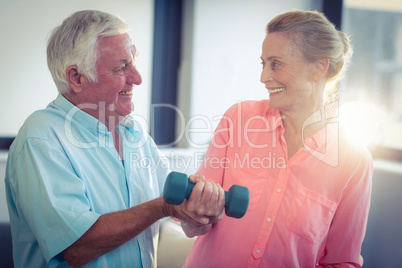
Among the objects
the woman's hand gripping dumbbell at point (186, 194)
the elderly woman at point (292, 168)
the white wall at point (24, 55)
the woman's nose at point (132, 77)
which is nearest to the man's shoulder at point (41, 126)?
the woman's nose at point (132, 77)

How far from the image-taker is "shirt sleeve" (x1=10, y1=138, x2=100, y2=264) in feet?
3.33

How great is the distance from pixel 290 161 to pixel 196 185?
40 cm

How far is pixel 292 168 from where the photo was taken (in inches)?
50.2

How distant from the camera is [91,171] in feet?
3.85

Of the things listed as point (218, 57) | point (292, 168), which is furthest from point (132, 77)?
point (218, 57)

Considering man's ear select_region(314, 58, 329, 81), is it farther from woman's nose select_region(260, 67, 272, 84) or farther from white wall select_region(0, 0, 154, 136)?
white wall select_region(0, 0, 154, 136)

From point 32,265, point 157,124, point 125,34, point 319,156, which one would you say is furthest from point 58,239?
point 157,124

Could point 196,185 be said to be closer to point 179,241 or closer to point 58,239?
point 58,239

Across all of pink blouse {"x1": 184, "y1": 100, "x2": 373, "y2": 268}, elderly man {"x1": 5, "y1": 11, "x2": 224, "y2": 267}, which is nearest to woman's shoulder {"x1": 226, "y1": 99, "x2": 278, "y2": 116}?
pink blouse {"x1": 184, "y1": 100, "x2": 373, "y2": 268}

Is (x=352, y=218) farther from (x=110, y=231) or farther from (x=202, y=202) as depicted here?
(x=110, y=231)

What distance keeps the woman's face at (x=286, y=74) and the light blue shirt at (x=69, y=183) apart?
50 cm

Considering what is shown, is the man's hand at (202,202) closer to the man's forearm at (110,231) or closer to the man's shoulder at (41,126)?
the man's forearm at (110,231)

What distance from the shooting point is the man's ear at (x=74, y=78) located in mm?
1213

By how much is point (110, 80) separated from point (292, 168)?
26.1 inches
